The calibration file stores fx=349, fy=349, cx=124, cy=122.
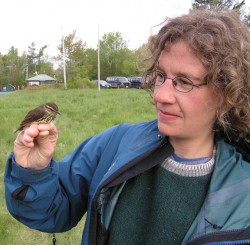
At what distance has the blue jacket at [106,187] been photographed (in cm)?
162

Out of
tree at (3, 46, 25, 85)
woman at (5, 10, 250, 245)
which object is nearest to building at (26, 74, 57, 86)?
tree at (3, 46, 25, 85)

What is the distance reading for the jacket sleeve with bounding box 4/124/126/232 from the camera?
5.73 feet

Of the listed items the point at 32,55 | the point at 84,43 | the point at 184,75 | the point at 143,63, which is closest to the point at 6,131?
the point at 143,63

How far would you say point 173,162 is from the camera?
186cm

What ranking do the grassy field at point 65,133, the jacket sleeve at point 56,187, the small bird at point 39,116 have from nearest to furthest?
the jacket sleeve at point 56,187
the small bird at point 39,116
the grassy field at point 65,133

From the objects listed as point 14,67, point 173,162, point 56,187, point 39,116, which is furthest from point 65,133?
point 14,67

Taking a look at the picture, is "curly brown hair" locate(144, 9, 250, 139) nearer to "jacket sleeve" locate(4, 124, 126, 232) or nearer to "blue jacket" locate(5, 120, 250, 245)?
"blue jacket" locate(5, 120, 250, 245)

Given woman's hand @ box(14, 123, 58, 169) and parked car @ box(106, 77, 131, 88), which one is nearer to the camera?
woman's hand @ box(14, 123, 58, 169)

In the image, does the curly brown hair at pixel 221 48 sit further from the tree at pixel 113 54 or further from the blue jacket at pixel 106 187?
the tree at pixel 113 54

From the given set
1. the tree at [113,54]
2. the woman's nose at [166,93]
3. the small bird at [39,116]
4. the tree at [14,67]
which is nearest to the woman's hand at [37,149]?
the small bird at [39,116]

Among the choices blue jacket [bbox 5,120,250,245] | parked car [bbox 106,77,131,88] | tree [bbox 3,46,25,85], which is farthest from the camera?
tree [bbox 3,46,25,85]

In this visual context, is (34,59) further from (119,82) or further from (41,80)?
(119,82)

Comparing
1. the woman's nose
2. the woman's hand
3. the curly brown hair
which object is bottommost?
the woman's hand

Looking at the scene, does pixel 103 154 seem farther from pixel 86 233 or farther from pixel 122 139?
pixel 86 233
